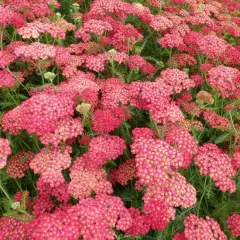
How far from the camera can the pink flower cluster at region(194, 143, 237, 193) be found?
9.84ft

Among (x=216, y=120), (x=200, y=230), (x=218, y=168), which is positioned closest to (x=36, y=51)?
(x=216, y=120)

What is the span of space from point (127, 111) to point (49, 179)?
1.17m

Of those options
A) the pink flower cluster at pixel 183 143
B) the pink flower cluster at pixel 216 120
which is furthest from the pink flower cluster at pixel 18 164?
the pink flower cluster at pixel 216 120

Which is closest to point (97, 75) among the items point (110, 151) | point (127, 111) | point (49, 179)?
point (127, 111)

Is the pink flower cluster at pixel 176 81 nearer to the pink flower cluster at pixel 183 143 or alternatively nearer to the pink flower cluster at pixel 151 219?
the pink flower cluster at pixel 183 143

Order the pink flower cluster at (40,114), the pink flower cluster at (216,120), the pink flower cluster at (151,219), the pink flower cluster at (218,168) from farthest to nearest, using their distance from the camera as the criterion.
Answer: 1. the pink flower cluster at (216,120)
2. the pink flower cluster at (218,168)
3. the pink flower cluster at (40,114)
4. the pink flower cluster at (151,219)

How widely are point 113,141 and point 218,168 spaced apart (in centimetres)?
102

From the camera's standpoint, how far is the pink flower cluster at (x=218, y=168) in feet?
9.84

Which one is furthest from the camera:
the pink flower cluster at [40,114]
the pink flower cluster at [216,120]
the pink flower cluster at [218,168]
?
the pink flower cluster at [216,120]

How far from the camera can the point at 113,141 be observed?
3098 mm

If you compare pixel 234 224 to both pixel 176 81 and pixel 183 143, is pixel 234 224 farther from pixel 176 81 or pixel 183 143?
pixel 176 81

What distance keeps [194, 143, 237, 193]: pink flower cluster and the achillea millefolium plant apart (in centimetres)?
1

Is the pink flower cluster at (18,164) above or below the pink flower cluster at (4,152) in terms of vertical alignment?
below

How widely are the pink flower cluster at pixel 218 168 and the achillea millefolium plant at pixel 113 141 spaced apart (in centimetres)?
1
